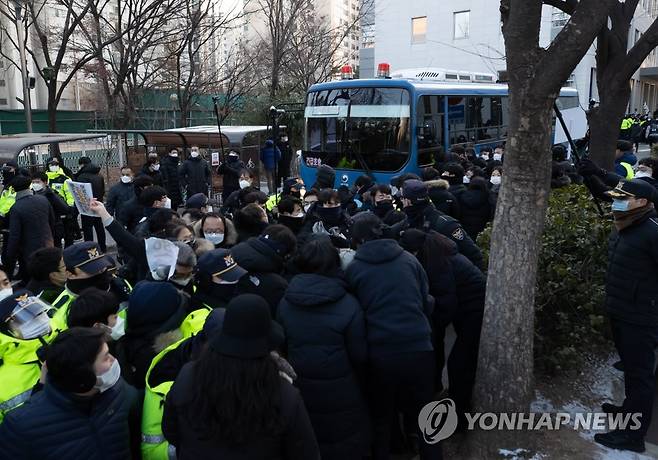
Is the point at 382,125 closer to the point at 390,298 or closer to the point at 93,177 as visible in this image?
the point at 93,177

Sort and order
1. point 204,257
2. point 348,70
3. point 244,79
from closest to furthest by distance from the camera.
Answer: point 204,257, point 348,70, point 244,79

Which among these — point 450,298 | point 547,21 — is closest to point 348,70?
point 450,298

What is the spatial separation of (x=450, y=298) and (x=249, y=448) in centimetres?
229

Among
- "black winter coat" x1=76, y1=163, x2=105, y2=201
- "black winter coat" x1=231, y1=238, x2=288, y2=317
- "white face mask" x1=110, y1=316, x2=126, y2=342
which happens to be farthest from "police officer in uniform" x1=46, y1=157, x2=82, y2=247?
"white face mask" x1=110, y1=316, x2=126, y2=342

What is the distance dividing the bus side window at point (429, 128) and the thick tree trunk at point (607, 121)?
3062mm

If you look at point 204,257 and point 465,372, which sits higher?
point 204,257

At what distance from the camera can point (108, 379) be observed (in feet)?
7.88

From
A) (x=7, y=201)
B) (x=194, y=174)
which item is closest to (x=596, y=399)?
(x=7, y=201)

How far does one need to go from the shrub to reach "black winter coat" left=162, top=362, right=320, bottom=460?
10.8 ft

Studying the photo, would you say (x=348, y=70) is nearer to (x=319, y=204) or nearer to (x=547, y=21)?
(x=319, y=204)

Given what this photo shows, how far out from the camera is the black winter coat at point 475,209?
720 cm

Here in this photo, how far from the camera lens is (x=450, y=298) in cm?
407

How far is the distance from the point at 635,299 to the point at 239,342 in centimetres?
306

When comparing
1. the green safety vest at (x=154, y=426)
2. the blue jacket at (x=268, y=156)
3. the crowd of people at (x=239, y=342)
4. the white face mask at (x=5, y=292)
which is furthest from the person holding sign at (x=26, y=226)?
the blue jacket at (x=268, y=156)
